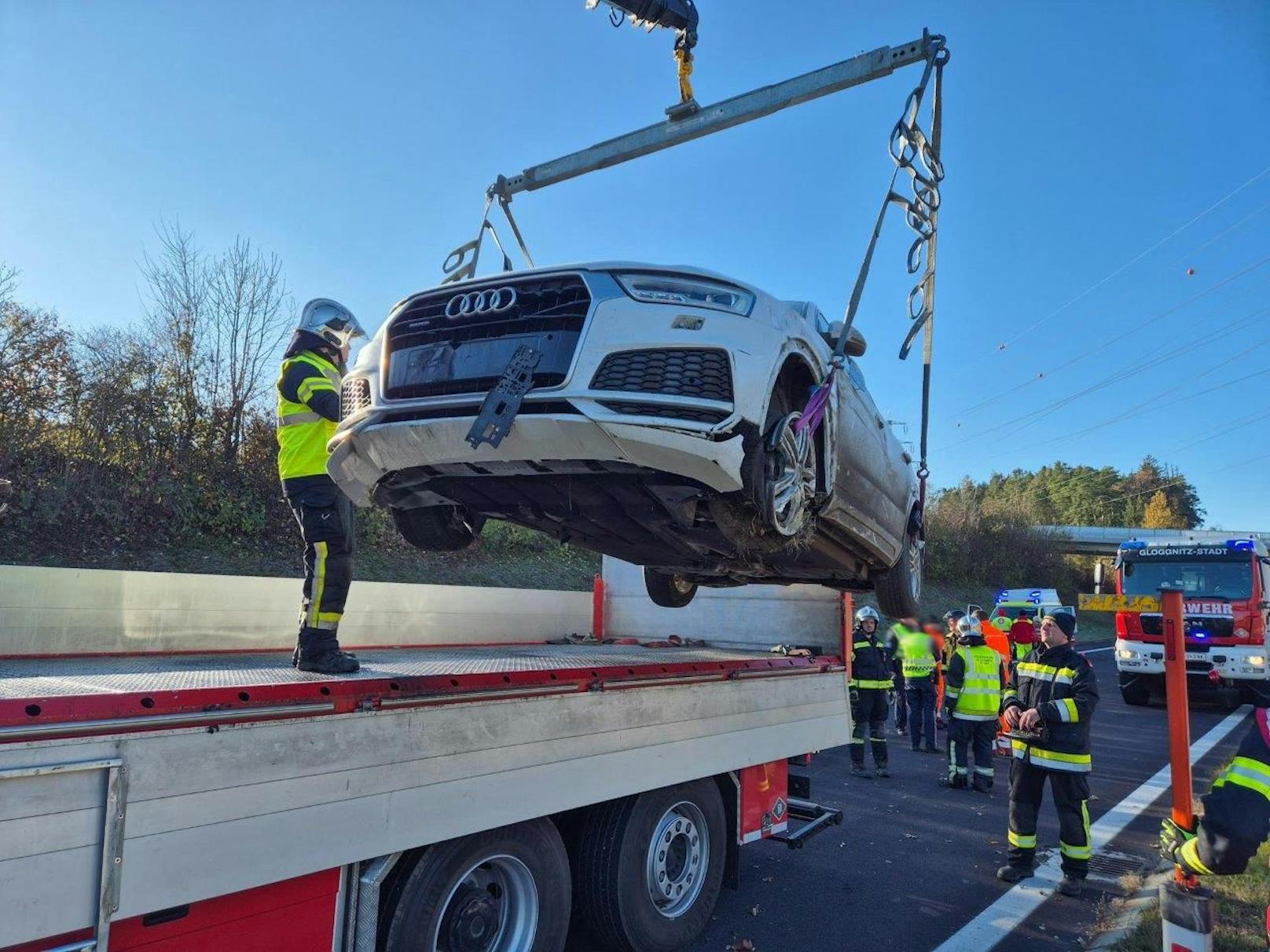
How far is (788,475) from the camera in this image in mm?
3527

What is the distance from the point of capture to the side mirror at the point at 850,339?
14.3 feet

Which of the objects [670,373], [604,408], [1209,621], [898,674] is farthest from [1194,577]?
[604,408]

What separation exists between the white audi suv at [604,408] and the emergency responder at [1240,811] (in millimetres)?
1716

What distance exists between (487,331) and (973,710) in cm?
650

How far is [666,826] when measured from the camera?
4043mm

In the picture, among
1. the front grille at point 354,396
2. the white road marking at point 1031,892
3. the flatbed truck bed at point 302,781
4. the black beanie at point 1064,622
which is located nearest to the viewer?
the flatbed truck bed at point 302,781

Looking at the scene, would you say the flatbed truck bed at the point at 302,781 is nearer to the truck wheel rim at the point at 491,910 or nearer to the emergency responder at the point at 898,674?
the truck wheel rim at the point at 491,910

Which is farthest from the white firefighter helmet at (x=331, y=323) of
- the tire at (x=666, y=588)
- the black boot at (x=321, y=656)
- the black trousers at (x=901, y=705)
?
the black trousers at (x=901, y=705)

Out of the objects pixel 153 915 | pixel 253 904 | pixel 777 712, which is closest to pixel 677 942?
pixel 777 712

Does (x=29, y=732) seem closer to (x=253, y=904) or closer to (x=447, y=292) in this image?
(x=253, y=904)

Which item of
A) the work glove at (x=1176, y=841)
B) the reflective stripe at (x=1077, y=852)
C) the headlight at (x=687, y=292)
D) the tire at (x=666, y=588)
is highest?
the headlight at (x=687, y=292)

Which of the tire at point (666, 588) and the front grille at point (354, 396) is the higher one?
the front grille at point (354, 396)

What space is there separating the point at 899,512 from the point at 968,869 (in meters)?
2.36

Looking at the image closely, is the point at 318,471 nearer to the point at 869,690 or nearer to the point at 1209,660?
the point at 869,690
